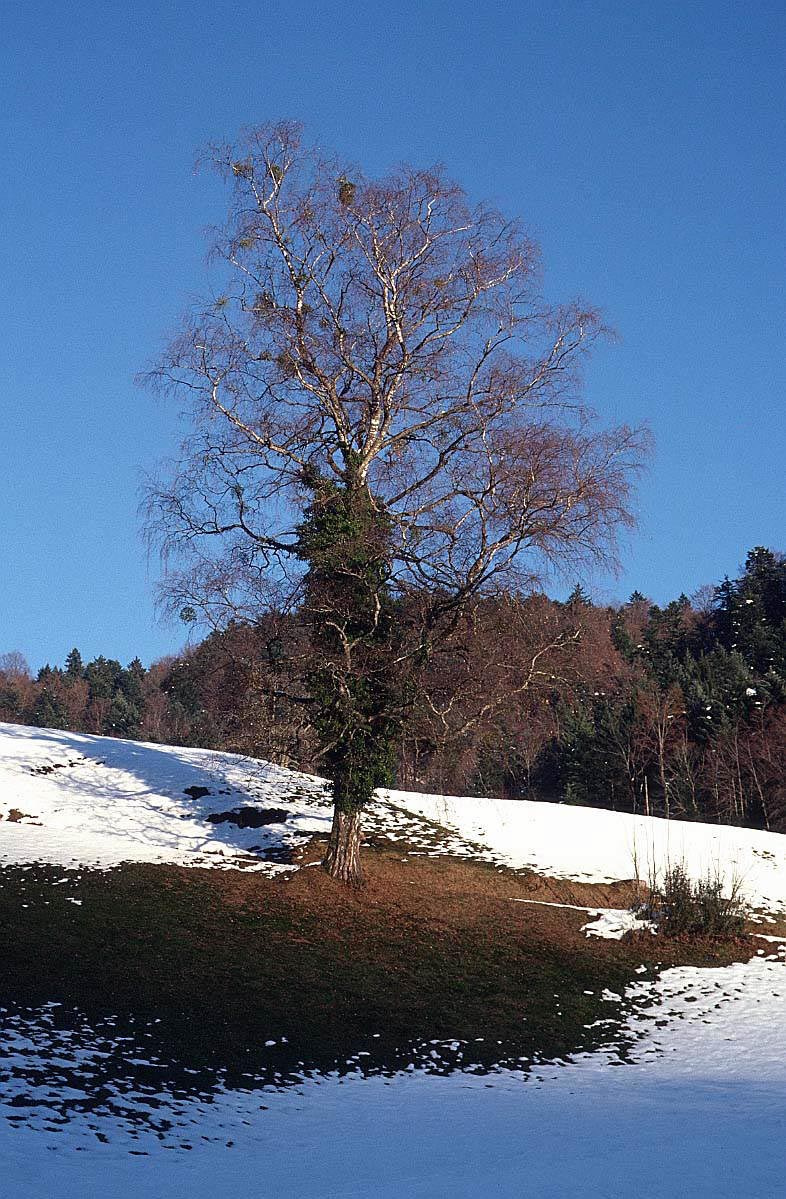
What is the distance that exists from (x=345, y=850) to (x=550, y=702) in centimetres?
637

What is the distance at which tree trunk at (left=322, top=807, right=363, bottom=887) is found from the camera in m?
17.7

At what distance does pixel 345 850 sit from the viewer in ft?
58.5

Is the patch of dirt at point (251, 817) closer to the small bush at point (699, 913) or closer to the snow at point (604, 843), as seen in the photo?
the snow at point (604, 843)

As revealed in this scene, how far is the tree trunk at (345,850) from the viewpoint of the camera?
1772 centimetres

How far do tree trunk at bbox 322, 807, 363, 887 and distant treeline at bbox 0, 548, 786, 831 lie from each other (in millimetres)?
1327

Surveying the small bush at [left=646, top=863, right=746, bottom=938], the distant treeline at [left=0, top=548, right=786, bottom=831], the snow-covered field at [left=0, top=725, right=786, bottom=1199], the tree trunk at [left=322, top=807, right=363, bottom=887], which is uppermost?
the distant treeline at [left=0, top=548, right=786, bottom=831]

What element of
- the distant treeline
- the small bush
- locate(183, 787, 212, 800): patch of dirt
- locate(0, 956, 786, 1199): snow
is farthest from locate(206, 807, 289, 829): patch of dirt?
locate(0, 956, 786, 1199): snow

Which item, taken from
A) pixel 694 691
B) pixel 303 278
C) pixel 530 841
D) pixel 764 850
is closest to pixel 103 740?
pixel 530 841

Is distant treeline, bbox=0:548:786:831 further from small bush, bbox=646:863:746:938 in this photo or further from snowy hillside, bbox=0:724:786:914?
small bush, bbox=646:863:746:938

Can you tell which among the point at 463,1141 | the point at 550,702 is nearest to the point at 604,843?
the point at 550,702

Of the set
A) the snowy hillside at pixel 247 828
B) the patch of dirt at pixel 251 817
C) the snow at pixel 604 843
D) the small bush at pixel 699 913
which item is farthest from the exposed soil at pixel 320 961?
the patch of dirt at pixel 251 817

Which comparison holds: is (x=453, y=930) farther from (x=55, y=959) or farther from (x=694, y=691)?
(x=694, y=691)

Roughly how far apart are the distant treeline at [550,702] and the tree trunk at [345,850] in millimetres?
1327

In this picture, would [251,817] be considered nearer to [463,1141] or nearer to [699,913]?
[699,913]
